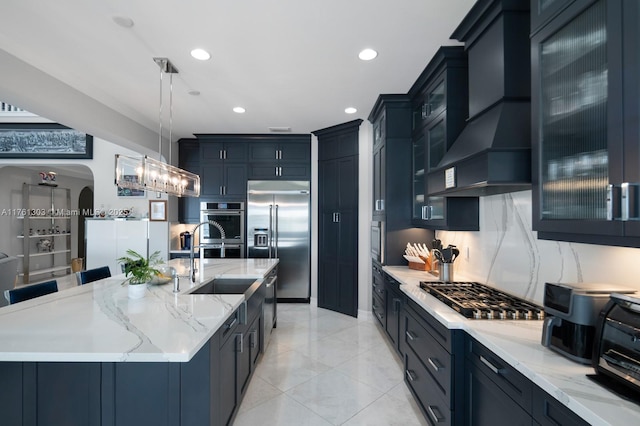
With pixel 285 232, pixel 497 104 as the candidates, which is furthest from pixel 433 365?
pixel 285 232

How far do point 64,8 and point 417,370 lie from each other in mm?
3539

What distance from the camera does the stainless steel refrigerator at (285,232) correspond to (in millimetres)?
5141

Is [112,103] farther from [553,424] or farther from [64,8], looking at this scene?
[553,424]

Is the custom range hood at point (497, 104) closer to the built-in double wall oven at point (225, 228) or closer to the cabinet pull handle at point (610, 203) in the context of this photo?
the cabinet pull handle at point (610, 203)

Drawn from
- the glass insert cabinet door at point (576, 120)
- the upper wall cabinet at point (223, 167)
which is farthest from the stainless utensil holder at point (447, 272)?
the upper wall cabinet at point (223, 167)

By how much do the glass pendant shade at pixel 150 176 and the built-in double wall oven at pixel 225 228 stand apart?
1836 mm

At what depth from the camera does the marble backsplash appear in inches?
56.9

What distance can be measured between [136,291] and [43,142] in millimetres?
5491

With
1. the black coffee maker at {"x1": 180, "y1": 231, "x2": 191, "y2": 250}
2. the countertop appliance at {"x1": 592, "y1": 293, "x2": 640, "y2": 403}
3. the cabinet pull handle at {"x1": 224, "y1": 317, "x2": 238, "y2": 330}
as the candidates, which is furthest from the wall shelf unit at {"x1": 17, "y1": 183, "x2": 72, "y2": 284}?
the countertop appliance at {"x1": 592, "y1": 293, "x2": 640, "y2": 403}

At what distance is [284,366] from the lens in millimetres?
2990

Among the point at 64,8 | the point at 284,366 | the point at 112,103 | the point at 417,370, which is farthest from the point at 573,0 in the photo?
the point at 112,103

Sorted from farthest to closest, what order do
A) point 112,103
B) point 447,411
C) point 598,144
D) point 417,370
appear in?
point 112,103
point 417,370
point 447,411
point 598,144

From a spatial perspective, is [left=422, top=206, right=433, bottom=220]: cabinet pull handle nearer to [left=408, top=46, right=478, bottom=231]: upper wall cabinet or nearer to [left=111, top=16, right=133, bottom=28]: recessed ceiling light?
[left=408, top=46, right=478, bottom=231]: upper wall cabinet

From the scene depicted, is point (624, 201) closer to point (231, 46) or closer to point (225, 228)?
point (231, 46)
